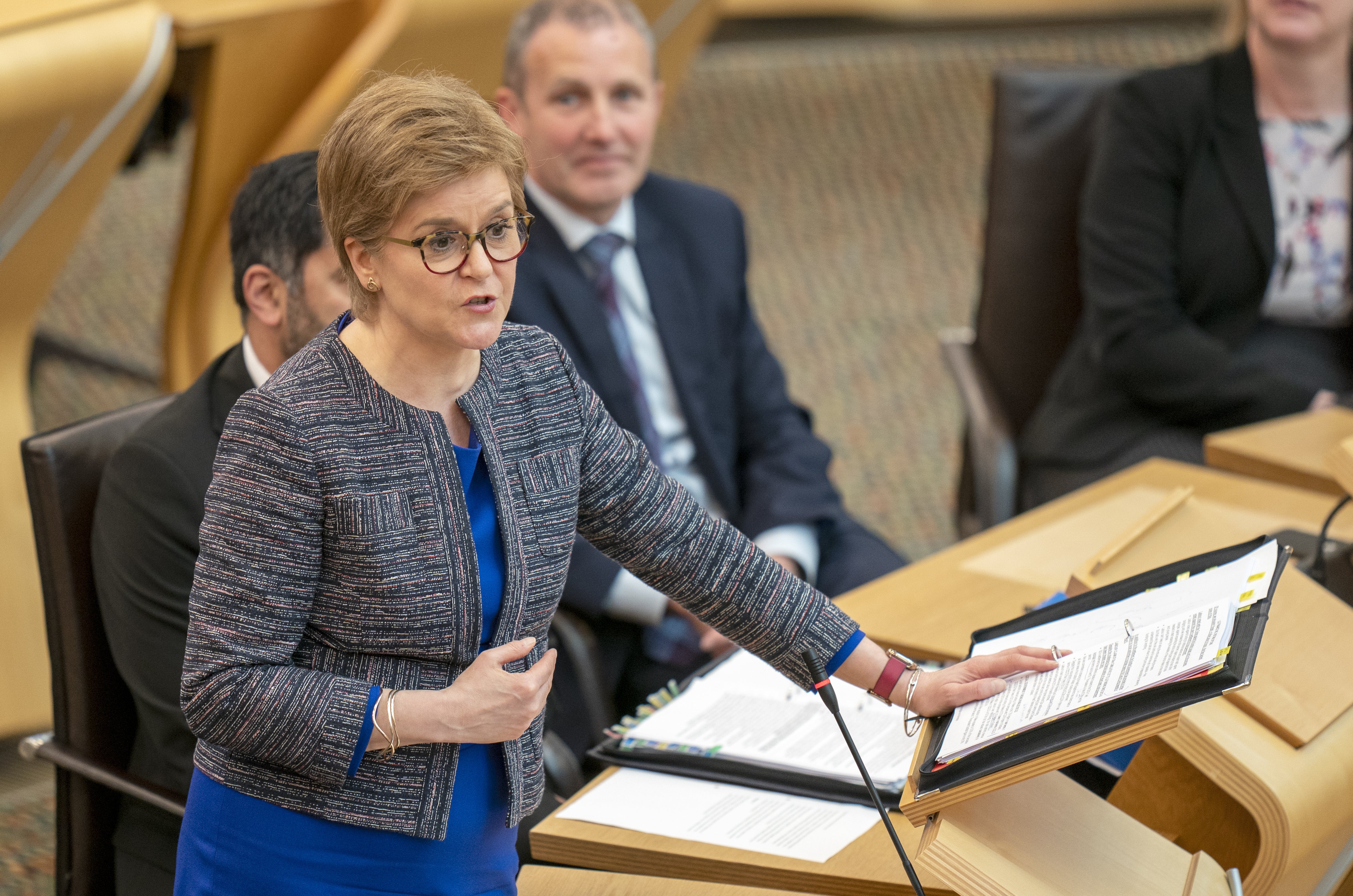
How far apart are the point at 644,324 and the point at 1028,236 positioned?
0.90m

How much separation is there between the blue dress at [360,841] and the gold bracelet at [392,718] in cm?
8

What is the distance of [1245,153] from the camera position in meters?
2.44

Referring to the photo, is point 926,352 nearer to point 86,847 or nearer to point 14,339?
point 14,339

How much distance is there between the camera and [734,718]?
1372 millimetres

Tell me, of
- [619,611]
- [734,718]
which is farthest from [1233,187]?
[734,718]

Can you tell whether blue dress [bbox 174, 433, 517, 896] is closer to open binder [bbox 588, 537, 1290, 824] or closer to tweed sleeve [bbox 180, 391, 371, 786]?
tweed sleeve [bbox 180, 391, 371, 786]

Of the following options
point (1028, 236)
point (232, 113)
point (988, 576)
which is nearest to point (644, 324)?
point (988, 576)

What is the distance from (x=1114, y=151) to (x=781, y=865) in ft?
5.64

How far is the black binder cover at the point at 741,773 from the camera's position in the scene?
48.8 inches

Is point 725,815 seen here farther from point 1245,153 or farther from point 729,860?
point 1245,153

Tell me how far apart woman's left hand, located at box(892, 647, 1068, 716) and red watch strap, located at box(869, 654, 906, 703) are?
0.02m

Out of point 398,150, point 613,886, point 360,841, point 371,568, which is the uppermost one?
point 398,150

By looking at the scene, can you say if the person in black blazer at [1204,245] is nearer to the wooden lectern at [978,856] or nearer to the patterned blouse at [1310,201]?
the patterned blouse at [1310,201]

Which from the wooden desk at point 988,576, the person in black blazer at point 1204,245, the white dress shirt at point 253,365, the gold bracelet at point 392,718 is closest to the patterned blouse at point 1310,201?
the person in black blazer at point 1204,245
